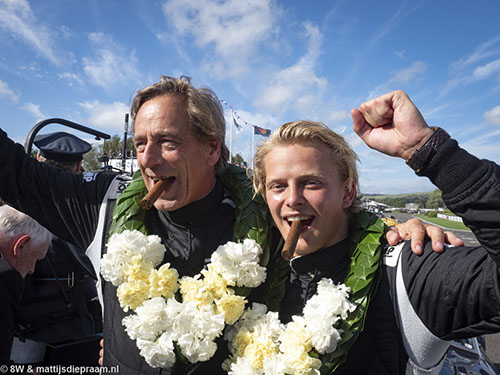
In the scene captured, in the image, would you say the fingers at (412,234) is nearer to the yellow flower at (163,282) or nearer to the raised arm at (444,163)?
the raised arm at (444,163)

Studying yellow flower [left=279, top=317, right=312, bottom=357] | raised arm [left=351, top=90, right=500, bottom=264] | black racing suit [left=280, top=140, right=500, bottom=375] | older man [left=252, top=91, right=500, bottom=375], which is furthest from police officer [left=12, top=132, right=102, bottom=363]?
raised arm [left=351, top=90, right=500, bottom=264]

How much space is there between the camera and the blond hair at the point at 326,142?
192 cm

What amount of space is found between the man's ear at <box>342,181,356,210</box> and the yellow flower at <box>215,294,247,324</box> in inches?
33.0

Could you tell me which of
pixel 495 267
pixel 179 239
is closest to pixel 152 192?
pixel 179 239

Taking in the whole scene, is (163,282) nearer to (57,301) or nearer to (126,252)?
(126,252)

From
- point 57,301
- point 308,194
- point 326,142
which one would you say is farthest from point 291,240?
point 57,301

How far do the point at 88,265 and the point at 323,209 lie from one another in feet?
9.18

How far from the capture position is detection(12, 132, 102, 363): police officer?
3255 millimetres

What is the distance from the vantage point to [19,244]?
115 inches

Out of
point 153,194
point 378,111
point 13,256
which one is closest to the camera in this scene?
point 378,111

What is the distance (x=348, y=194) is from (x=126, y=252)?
1.41 metres

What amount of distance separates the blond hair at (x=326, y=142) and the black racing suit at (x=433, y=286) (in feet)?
1.33

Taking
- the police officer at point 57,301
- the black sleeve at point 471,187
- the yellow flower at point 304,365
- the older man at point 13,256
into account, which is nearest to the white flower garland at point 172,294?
the yellow flower at point 304,365

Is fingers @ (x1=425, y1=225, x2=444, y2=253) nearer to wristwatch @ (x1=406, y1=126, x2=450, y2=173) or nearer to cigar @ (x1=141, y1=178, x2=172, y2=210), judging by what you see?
wristwatch @ (x1=406, y1=126, x2=450, y2=173)
